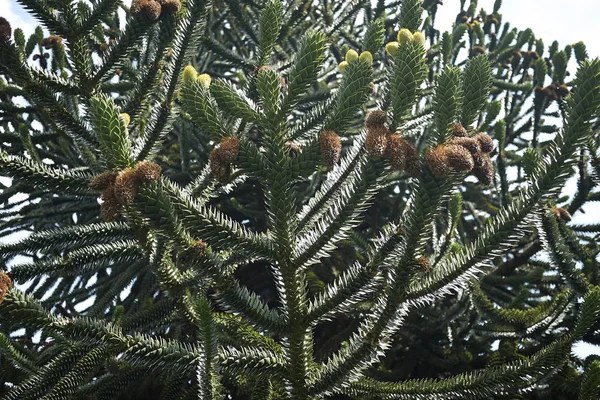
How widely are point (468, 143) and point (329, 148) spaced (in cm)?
50

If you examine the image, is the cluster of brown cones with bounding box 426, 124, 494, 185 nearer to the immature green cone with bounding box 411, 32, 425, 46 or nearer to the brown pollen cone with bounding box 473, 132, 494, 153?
the brown pollen cone with bounding box 473, 132, 494, 153

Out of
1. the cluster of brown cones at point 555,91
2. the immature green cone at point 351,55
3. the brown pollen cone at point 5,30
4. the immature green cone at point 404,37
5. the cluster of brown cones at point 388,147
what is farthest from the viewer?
the cluster of brown cones at point 555,91

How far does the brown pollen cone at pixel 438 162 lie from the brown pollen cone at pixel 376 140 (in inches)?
6.5

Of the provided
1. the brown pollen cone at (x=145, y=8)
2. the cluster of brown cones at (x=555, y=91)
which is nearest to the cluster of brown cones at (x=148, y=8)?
the brown pollen cone at (x=145, y=8)

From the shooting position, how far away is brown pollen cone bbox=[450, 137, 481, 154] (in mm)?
1940

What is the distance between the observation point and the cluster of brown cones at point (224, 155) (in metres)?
1.94

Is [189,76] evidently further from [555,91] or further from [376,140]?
[555,91]

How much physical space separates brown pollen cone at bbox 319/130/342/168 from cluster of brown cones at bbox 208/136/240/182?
1.01ft

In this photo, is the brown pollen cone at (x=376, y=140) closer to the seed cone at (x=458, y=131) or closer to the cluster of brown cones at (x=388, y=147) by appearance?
the cluster of brown cones at (x=388, y=147)

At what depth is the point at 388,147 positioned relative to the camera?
1.91m

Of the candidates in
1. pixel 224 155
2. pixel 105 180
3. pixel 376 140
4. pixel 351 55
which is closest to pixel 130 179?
pixel 105 180

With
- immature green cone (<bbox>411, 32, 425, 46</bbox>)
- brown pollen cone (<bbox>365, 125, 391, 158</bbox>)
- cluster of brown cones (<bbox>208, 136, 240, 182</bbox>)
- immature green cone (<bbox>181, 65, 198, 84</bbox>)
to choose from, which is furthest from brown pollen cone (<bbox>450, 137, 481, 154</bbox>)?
immature green cone (<bbox>181, 65, 198, 84</bbox>)

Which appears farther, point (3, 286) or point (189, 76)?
point (189, 76)

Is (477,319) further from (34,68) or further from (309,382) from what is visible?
(34,68)
